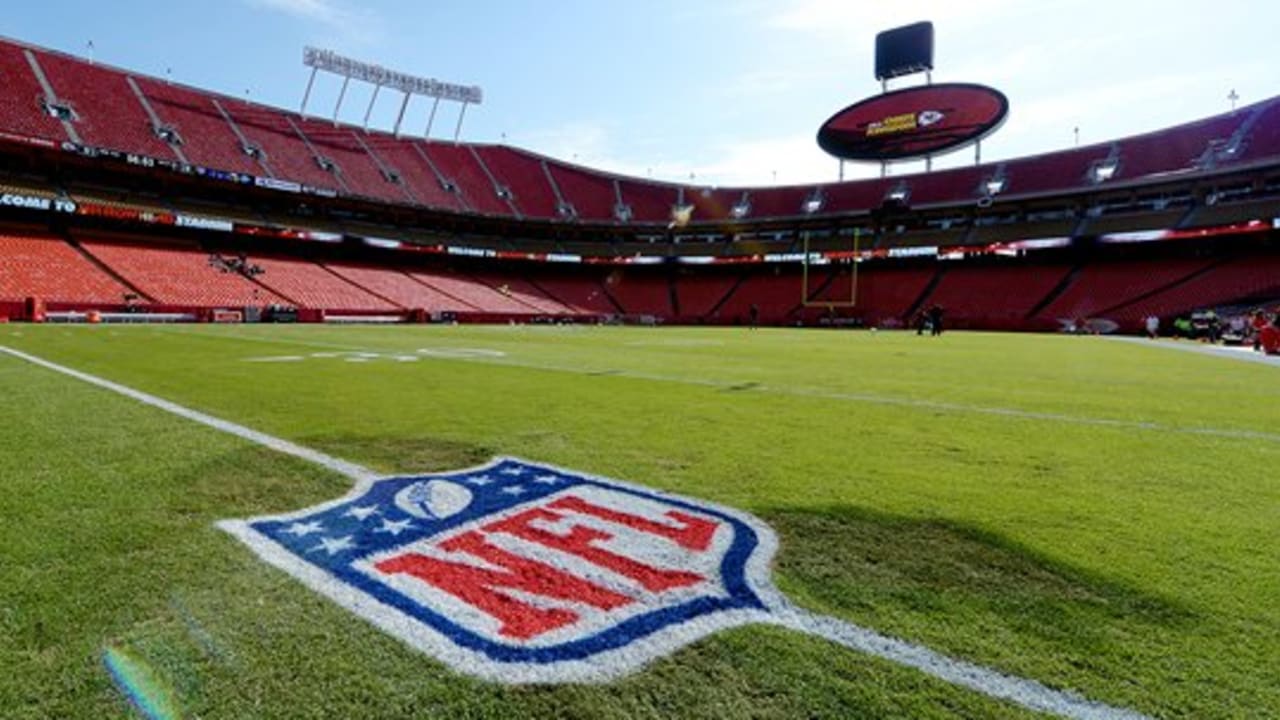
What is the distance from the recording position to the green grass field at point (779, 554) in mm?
1703

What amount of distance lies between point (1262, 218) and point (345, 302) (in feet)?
196

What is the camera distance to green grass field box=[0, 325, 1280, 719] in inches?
67.1

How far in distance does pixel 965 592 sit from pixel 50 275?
44180 mm

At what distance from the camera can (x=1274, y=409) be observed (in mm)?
7039

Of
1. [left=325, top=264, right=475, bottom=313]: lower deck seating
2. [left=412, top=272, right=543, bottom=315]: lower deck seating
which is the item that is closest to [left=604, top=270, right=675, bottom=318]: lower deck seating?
[left=412, top=272, right=543, bottom=315]: lower deck seating

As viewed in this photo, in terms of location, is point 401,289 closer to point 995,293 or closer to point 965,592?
point 995,293

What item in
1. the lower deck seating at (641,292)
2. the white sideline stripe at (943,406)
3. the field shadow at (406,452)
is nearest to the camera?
the field shadow at (406,452)

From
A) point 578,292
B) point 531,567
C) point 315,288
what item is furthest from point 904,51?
point 531,567

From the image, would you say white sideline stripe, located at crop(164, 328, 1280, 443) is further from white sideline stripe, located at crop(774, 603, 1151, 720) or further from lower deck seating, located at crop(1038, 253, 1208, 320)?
lower deck seating, located at crop(1038, 253, 1208, 320)

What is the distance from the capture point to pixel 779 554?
2.63 m

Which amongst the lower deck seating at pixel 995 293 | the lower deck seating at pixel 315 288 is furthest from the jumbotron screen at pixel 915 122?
the lower deck seating at pixel 315 288

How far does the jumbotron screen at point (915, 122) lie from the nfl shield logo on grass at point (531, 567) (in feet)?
188

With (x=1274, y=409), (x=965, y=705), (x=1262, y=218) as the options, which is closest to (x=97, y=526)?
(x=965, y=705)

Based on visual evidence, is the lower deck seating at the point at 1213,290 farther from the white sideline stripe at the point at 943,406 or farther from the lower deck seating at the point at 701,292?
the white sideline stripe at the point at 943,406
